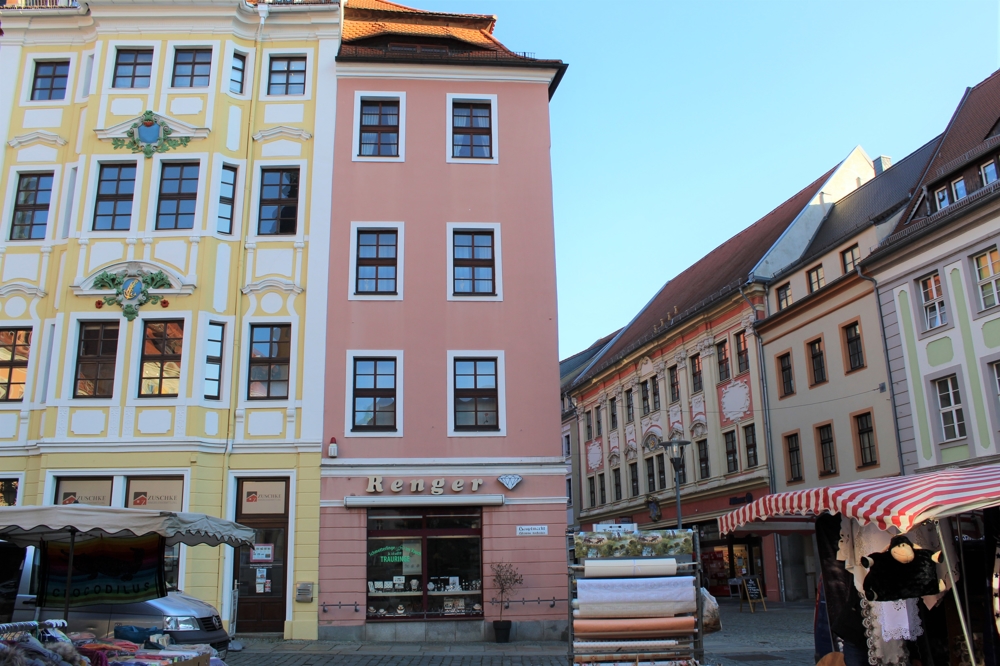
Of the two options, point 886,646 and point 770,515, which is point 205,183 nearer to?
point 770,515

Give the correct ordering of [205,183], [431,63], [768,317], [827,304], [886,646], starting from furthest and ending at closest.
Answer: [768,317], [827,304], [431,63], [205,183], [886,646]

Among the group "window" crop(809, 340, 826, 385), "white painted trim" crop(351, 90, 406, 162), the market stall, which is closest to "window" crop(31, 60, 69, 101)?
"white painted trim" crop(351, 90, 406, 162)

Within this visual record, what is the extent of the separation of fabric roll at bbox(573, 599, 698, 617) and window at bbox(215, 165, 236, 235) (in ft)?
46.1

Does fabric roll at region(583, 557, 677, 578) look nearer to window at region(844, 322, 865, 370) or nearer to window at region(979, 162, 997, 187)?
window at region(979, 162, 997, 187)

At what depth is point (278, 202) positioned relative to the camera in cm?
2061

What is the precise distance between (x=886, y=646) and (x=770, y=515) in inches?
63.4

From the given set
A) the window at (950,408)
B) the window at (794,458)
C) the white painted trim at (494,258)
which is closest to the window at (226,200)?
the white painted trim at (494,258)

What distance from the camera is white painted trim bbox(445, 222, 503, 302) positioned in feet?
66.2

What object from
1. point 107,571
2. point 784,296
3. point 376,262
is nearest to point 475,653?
point 107,571

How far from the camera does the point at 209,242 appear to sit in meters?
19.6

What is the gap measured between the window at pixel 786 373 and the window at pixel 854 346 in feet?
10.3

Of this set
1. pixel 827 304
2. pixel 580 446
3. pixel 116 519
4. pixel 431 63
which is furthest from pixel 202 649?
pixel 580 446

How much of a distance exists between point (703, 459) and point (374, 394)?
A: 21.2 meters

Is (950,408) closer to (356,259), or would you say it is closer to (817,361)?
(817,361)
